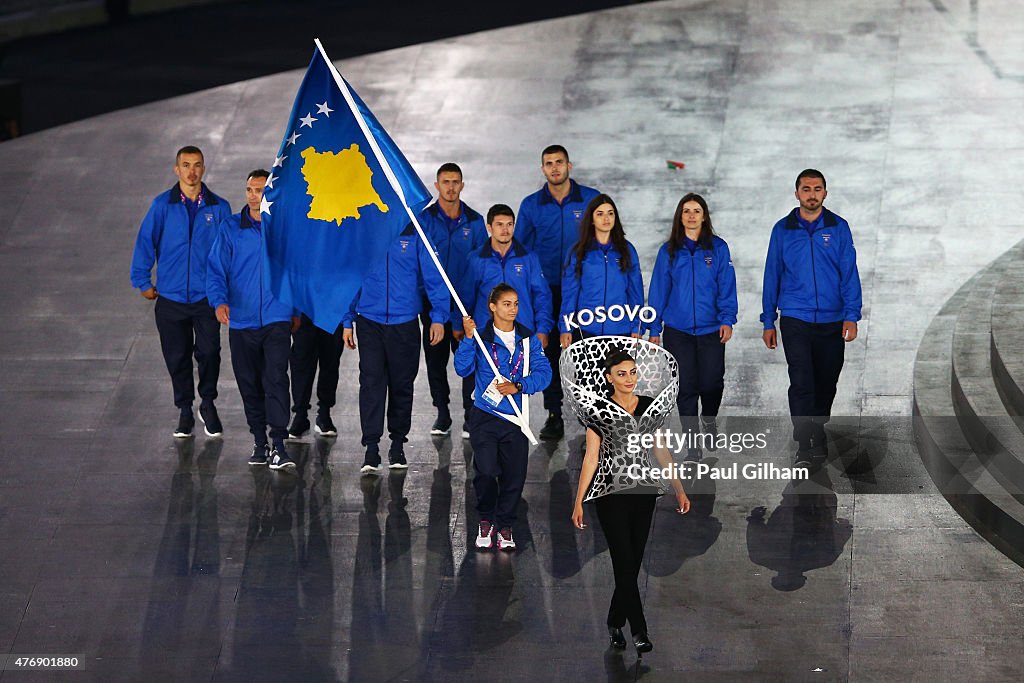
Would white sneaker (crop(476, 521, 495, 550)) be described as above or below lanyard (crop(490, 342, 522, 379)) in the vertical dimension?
below

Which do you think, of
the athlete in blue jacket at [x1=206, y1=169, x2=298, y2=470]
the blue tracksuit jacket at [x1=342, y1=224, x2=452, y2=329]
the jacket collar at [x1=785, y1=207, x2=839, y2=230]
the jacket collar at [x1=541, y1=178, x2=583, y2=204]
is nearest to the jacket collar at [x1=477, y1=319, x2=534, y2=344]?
the blue tracksuit jacket at [x1=342, y1=224, x2=452, y2=329]

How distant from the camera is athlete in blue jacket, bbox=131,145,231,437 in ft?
38.8

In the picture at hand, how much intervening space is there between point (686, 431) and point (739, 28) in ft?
26.8

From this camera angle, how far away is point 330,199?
1045 cm

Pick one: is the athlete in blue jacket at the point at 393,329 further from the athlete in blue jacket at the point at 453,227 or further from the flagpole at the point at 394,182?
the flagpole at the point at 394,182

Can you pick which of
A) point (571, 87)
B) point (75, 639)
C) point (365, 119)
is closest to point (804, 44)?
point (571, 87)

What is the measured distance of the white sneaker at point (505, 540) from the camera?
10.2m

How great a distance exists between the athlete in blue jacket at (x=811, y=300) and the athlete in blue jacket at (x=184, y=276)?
400 cm

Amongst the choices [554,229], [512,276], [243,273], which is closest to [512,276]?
[512,276]

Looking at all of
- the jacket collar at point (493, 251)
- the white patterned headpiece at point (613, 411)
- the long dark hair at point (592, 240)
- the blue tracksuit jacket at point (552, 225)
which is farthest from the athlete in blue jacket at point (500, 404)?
the blue tracksuit jacket at point (552, 225)

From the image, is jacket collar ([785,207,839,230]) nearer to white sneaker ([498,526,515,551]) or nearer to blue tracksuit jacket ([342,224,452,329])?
blue tracksuit jacket ([342,224,452,329])

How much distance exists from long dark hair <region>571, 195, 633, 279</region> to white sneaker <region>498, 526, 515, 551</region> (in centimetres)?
194

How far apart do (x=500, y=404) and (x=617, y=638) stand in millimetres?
1750

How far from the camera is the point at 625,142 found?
16.1 m
